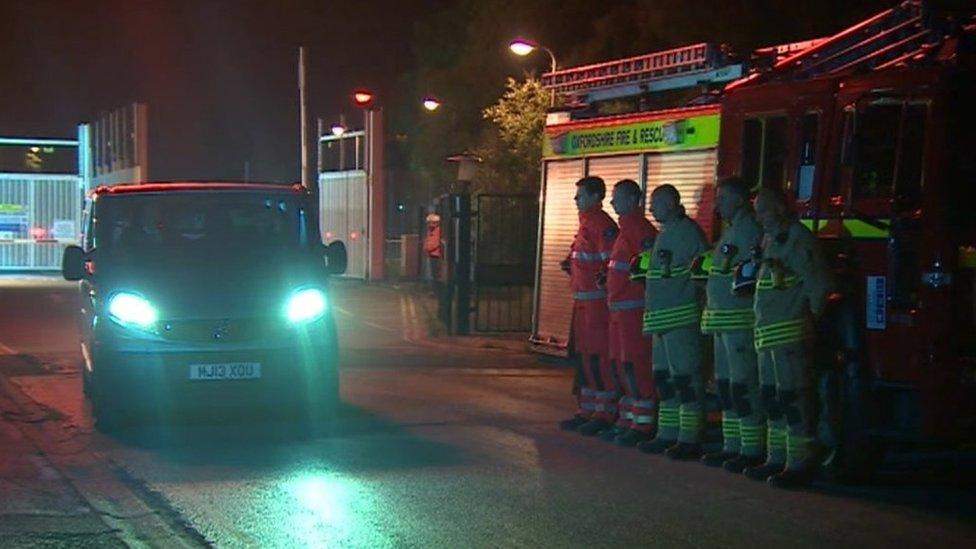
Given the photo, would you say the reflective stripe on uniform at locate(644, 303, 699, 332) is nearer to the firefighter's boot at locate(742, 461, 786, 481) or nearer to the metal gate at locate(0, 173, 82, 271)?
the firefighter's boot at locate(742, 461, 786, 481)

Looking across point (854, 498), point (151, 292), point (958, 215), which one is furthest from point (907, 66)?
point (151, 292)

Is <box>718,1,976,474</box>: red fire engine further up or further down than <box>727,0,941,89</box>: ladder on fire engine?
further down

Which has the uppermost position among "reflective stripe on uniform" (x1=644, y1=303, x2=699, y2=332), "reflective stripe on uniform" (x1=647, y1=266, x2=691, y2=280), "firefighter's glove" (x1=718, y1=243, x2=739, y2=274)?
"firefighter's glove" (x1=718, y1=243, x2=739, y2=274)

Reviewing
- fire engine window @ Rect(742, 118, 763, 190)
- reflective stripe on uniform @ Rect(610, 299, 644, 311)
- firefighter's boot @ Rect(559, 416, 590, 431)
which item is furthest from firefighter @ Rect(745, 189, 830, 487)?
firefighter's boot @ Rect(559, 416, 590, 431)

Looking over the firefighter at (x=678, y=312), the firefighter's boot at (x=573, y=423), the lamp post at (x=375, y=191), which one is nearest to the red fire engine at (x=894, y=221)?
the firefighter at (x=678, y=312)

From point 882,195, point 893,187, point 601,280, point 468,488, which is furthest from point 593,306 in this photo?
point 893,187

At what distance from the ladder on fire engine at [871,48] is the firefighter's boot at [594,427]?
2.67 m

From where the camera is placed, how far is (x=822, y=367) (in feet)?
27.2

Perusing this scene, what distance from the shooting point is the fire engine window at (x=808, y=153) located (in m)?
8.52

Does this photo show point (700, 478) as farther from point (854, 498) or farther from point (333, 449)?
point (333, 449)

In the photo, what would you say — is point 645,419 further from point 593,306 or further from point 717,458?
point 593,306

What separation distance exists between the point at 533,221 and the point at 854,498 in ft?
33.9

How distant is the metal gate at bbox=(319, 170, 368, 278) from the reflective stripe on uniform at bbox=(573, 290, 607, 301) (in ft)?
70.9

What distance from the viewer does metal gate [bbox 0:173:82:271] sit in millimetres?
35938
